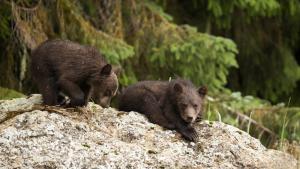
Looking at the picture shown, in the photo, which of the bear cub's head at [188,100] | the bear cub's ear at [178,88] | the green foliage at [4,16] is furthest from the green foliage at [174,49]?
the bear cub's ear at [178,88]

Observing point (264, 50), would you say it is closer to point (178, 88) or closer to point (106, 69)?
point (178, 88)

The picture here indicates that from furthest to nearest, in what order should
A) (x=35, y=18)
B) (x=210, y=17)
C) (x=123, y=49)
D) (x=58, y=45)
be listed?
(x=210, y=17), (x=123, y=49), (x=35, y=18), (x=58, y=45)

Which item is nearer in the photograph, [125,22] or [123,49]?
[123,49]

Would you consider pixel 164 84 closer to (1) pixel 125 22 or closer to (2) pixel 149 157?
(2) pixel 149 157

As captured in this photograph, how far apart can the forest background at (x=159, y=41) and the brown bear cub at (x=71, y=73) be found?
5.78 ft

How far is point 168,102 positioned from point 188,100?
183 millimetres

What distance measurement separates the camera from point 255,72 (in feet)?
58.5

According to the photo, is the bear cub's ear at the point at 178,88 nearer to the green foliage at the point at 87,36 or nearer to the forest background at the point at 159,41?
the forest background at the point at 159,41

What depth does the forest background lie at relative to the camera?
10.5 m

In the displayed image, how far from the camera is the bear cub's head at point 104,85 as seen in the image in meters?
7.00

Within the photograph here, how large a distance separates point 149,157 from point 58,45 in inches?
62.8

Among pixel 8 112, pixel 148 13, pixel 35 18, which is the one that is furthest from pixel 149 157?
pixel 148 13

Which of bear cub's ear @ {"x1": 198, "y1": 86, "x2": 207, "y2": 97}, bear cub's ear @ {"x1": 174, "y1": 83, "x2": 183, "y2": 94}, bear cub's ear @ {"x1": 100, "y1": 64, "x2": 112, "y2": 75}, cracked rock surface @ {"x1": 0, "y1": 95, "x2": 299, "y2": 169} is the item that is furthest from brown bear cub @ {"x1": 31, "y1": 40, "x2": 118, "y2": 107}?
bear cub's ear @ {"x1": 198, "y1": 86, "x2": 207, "y2": 97}

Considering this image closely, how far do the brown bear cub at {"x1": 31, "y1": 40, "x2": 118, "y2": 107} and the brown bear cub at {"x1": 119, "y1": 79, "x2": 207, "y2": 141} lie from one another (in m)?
0.29
